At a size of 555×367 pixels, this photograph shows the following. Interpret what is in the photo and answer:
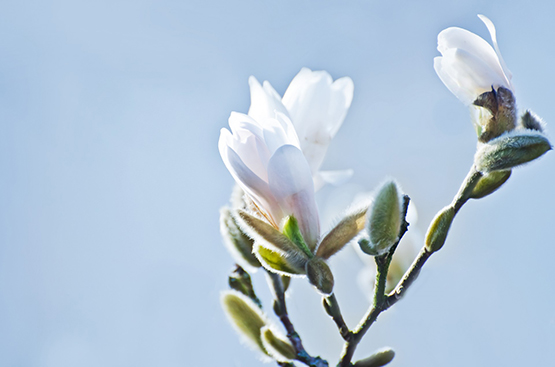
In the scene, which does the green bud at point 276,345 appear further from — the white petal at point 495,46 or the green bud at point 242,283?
the white petal at point 495,46

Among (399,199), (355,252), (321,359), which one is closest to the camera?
(399,199)

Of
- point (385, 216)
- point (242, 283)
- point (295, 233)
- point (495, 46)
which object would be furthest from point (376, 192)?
point (242, 283)

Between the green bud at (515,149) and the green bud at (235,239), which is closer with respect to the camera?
the green bud at (515,149)

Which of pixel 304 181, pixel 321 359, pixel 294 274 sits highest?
pixel 304 181

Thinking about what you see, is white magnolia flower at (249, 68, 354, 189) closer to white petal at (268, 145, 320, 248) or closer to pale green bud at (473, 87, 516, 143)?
white petal at (268, 145, 320, 248)

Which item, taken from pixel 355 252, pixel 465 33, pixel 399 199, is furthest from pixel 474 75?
pixel 355 252

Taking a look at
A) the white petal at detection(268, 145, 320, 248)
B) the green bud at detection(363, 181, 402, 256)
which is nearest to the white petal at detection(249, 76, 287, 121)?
the white petal at detection(268, 145, 320, 248)

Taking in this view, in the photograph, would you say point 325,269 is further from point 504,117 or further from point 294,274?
point 504,117

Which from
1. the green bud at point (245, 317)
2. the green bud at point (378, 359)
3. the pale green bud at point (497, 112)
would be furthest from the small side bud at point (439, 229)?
the green bud at point (245, 317)

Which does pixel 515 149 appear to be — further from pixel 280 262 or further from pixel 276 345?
pixel 276 345
